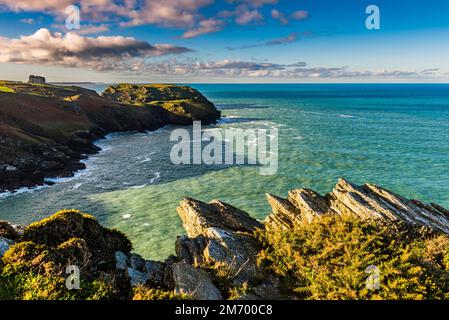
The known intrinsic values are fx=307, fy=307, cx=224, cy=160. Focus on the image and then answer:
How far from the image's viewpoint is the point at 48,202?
156ft

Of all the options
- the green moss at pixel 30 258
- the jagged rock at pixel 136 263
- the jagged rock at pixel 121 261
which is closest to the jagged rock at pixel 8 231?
the green moss at pixel 30 258

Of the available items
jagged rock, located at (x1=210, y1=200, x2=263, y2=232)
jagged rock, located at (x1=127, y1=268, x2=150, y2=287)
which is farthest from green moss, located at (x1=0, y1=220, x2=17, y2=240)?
jagged rock, located at (x1=210, y1=200, x2=263, y2=232)

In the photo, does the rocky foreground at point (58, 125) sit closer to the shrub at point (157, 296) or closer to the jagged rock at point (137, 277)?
the jagged rock at point (137, 277)

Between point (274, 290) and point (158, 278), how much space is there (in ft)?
20.1

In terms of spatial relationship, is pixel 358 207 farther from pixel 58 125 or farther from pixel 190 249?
pixel 58 125

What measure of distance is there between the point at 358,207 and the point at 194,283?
12053 millimetres

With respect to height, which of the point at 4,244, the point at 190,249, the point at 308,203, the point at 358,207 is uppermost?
the point at 358,207

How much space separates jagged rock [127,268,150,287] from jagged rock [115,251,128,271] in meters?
0.77

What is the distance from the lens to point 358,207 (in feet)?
66.6

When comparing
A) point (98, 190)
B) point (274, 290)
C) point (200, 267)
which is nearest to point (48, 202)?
point (98, 190)

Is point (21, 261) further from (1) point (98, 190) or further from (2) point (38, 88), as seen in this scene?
(2) point (38, 88)

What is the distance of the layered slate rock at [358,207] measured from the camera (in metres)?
19.3

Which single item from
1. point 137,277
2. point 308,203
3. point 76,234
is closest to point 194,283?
point 137,277

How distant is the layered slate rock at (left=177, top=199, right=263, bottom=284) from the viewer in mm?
17062
